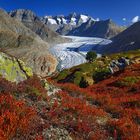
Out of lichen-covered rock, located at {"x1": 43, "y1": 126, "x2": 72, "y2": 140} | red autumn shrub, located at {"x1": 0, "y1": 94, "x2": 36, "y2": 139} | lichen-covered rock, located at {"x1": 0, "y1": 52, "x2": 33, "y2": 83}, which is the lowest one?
lichen-covered rock, located at {"x1": 43, "y1": 126, "x2": 72, "y2": 140}

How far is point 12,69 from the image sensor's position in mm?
20516

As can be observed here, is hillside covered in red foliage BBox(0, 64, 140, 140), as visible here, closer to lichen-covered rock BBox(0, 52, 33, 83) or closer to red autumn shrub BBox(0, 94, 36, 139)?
red autumn shrub BBox(0, 94, 36, 139)

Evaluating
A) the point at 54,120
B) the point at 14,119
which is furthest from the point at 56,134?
the point at 14,119

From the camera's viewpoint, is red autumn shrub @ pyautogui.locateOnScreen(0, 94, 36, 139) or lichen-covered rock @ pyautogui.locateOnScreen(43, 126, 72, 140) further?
lichen-covered rock @ pyautogui.locateOnScreen(43, 126, 72, 140)

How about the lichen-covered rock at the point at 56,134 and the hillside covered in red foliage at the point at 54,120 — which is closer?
the hillside covered in red foliage at the point at 54,120

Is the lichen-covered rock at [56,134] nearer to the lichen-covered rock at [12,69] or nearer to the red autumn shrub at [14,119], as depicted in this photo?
the red autumn shrub at [14,119]

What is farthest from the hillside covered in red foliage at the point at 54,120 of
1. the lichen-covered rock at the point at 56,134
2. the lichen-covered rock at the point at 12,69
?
the lichen-covered rock at the point at 12,69

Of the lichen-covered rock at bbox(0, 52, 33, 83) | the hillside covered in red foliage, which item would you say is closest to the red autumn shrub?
the hillside covered in red foliage

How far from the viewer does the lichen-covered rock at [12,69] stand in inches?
770

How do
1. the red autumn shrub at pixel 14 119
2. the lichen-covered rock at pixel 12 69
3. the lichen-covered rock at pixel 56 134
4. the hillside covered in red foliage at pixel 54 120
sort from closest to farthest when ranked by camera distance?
the red autumn shrub at pixel 14 119 < the hillside covered in red foliage at pixel 54 120 < the lichen-covered rock at pixel 56 134 < the lichen-covered rock at pixel 12 69

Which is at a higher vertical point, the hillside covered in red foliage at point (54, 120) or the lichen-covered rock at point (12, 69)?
the lichen-covered rock at point (12, 69)

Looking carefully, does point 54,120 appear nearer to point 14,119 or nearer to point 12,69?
point 14,119

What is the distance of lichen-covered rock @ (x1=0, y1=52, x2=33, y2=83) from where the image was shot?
770 inches

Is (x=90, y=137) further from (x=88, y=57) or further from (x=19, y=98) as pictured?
(x=88, y=57)
